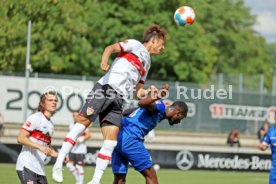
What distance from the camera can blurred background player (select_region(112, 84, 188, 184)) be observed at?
38.9 ft

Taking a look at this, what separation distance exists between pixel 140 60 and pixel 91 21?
107ft

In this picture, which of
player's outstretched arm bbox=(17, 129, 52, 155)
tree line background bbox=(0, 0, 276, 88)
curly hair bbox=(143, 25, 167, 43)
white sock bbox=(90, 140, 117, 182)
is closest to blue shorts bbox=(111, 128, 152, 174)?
white sock bbox=(90, 140, 117, 182)

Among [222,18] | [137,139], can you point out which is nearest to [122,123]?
[137,139]

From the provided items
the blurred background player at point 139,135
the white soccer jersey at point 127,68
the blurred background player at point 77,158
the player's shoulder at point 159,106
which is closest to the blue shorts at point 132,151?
the blurred background player at point 139,135

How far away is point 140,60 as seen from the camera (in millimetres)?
11523

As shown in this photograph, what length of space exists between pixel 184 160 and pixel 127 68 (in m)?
18.1

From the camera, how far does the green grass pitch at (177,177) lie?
2122 centimetres

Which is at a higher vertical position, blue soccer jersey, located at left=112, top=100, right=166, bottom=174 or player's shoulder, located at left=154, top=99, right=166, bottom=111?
player's shoulder, located at left=154, top=99, right=166, bottom=111

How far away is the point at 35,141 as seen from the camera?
11.2 metres

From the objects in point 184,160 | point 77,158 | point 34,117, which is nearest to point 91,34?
point 184,160

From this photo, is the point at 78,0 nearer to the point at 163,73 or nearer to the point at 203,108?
the point at 203,108

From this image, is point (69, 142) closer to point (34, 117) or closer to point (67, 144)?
point (67, 144)

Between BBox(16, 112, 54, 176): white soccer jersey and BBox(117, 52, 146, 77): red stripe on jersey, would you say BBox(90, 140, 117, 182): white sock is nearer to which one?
BBox(16, 112, 54, 176): white soccer jersey

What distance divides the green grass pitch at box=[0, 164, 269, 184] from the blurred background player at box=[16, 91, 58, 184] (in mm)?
7901
